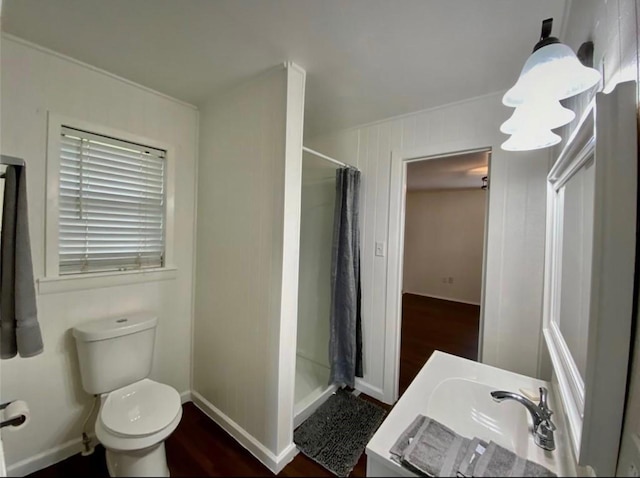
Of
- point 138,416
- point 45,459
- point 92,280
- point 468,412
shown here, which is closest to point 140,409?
point 138,416

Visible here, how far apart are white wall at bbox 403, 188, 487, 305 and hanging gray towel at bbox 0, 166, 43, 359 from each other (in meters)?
1.21

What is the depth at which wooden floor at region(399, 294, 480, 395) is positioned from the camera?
1025 millimetres

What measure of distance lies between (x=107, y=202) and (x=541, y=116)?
3.94 feet

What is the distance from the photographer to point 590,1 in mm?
750

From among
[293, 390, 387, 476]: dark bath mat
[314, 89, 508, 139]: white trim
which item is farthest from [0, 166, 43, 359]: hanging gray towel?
[314, 89, 508, 139]: white trim

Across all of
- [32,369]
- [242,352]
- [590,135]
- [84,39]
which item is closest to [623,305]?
[590,135]

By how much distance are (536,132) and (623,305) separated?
573 millimetres

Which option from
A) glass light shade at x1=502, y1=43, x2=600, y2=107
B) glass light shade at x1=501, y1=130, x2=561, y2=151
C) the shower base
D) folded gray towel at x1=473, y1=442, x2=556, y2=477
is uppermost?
glass light shade at x1=502, y1=43, x2=600, y2=107

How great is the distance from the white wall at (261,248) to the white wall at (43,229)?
0.76ft

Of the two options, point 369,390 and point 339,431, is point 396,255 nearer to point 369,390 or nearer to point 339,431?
point 369,390

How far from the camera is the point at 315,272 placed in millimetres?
2273

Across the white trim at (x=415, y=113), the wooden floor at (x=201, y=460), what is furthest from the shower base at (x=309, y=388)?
the white trim at (x=415, y=113)

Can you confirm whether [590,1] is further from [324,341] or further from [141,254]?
[324,341]

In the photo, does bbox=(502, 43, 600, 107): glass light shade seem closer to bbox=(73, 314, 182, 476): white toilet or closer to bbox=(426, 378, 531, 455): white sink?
bbox=(426, 378, 531, 455): white sink
